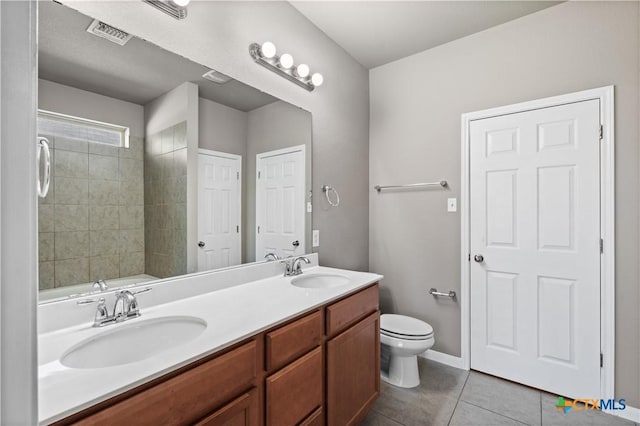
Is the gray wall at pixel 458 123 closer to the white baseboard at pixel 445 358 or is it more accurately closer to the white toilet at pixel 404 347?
the white baseboard at pixel 445 358

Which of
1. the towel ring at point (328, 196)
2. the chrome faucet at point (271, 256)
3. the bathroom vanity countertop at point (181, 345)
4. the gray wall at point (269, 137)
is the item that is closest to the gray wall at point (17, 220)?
the bathroom vanity countertop at point (181, 345)

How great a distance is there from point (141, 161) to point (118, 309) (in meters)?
0.60

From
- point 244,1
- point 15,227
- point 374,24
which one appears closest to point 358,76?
point 374,24

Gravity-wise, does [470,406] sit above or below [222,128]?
below

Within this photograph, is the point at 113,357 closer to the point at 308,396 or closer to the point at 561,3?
the point at 308,396

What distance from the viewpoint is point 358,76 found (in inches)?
107

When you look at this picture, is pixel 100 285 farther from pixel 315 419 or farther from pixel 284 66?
pixel 284 66

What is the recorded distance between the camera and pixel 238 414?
0.94 metres

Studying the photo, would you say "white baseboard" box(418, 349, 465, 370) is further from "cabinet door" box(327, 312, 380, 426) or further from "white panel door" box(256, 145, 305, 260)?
"white panel door" box(256, 145, 305, 260)

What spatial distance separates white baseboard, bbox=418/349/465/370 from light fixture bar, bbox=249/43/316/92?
7.63 ft

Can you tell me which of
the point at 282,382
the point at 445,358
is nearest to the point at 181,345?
the point at 282,382

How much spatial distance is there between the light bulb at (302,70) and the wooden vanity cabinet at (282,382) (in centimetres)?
146

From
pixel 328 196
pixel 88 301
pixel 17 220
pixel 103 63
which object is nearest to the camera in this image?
pixel 17 220

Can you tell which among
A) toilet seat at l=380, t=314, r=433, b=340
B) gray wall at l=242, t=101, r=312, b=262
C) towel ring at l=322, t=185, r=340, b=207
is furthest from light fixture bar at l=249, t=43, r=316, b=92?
toilet seat at l=380, t=314, r=433, b=340
